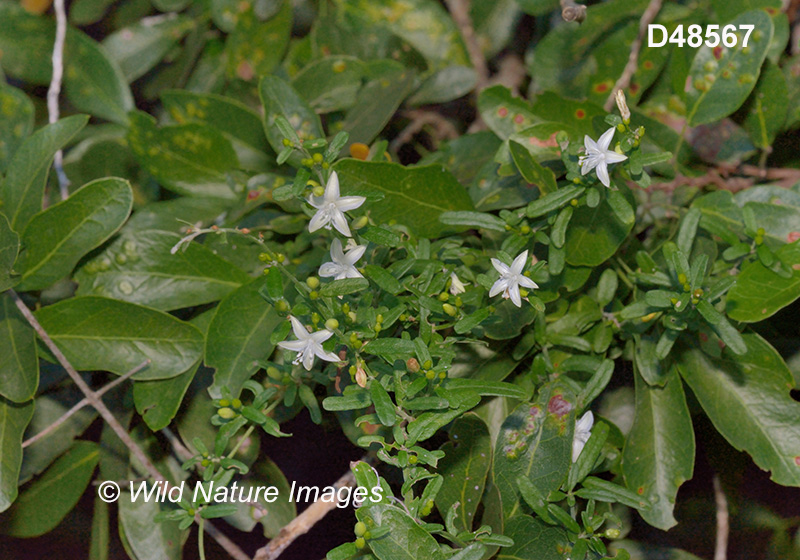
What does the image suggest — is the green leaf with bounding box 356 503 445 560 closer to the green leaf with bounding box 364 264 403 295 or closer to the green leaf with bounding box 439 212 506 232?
the green leaf with bounding box 364 264 403 295

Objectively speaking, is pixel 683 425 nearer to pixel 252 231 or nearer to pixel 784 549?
pixel 784 549

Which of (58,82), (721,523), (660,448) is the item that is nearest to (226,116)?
(58,82)

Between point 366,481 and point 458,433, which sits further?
point 458,433

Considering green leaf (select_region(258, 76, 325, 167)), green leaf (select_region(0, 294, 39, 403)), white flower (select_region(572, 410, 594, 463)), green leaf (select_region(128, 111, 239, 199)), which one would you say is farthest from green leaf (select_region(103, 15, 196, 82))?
white flower (select_region(572, 410, 594, 463))

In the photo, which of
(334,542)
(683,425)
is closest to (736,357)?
(683,425)

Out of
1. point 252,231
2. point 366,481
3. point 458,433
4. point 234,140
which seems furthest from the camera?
point 234,140

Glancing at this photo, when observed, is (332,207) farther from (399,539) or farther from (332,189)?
(399,539)
